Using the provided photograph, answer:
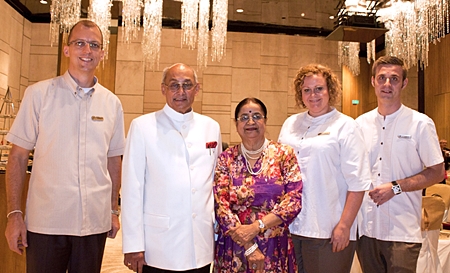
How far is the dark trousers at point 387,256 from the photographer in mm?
2301

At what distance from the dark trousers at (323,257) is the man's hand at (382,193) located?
317 millimetres

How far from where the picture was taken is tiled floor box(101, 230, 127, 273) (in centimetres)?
434

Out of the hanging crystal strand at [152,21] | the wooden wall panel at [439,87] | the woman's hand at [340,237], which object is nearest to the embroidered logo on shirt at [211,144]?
the woman's hand at [340,237]

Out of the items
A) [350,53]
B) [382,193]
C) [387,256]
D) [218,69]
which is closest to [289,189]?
[382,193]

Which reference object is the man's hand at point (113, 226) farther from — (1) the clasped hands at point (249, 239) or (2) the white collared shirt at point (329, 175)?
(2) the white collared shirt at point (329, 175)

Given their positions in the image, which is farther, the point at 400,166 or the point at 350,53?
the point at 350,53

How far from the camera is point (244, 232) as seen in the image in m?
1.96

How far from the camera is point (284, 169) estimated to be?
210 centimetres

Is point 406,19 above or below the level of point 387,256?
above

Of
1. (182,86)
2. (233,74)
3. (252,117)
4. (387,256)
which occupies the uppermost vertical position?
(233,74)

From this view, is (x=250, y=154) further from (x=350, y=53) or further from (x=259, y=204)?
(x=350, y=53)

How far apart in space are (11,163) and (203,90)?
786 centimetres

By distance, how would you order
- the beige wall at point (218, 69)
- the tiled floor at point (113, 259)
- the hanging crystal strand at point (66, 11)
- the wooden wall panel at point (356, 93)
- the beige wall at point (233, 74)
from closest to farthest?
the tiled floor at point (113, 259) → the hanging crystal strand at point (66, 11) → the beige wall at point (218, 69) → the beige wall at point (233, 74) → the wooden wall panel at point (356, 93)

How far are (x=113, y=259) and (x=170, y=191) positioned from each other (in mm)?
3225
